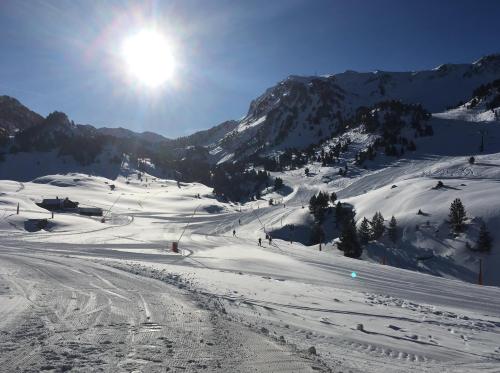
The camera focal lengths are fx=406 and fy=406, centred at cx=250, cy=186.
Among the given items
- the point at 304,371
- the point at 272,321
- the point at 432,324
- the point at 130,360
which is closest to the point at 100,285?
the point at 272,321

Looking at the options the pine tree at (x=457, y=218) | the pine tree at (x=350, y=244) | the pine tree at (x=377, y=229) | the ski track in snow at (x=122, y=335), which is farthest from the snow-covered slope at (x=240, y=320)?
the pine tree at (x=377, y=229)

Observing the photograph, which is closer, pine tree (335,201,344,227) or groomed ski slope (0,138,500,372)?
groomed ski slope (0,138,500,372)

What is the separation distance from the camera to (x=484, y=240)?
138ft

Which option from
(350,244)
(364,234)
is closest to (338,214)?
(364,234)

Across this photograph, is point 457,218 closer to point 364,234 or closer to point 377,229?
point 377,229

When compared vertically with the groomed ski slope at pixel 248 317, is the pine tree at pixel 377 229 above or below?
above

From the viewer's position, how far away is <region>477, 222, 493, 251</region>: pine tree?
41812mm

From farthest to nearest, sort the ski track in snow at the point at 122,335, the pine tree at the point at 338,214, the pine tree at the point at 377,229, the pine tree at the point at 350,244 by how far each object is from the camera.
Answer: the pine tree at the point at 338,214 → the pine tree at the point at 377,229 → the pine tree at the point at 350,244 → the ski track in snow at the point at 122,335

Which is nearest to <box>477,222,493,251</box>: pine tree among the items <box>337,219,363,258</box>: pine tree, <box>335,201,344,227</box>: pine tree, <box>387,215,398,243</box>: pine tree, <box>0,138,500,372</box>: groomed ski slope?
<box>387,215,398,243</box>: pine tree

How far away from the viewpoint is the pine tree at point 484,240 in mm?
41812

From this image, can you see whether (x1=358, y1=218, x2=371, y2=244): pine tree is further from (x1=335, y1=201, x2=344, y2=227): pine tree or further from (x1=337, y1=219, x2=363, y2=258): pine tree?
(x1=335, y1=201, x2=344, y2=227): pine tree

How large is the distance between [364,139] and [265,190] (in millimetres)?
43293

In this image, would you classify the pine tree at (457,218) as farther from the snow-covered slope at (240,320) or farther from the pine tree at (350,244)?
the snow-covered slope at (240,320)

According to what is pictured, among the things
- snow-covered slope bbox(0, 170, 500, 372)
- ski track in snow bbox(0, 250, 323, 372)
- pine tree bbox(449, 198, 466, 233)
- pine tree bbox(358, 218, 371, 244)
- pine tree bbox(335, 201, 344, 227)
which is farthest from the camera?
pine tree bbox(335, 201, 344, 227)
